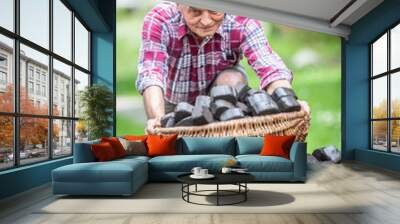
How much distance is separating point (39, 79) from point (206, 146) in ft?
9.53

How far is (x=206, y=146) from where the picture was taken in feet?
21.7

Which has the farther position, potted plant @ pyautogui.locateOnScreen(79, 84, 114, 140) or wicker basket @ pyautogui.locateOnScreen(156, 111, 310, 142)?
potted plant @ pyautogui.locateOnScreen(79, 84, 114, 140)

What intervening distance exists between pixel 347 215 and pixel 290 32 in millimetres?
5648

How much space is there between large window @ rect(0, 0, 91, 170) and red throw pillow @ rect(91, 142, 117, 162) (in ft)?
3.33

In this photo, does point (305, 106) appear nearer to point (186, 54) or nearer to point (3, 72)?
point (186, 54)

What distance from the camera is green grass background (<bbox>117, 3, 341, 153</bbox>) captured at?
861 cm

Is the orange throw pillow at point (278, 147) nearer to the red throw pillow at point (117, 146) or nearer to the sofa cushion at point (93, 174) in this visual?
the red throw pillow at point (117, 146)

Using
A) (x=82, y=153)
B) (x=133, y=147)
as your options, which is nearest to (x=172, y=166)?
(x=133, y=147)

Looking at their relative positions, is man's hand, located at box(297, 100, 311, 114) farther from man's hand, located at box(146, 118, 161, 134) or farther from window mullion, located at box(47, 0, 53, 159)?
window mullion, located at box(47, 0, 53, 159)

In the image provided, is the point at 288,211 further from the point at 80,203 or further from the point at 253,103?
the point at 253,103

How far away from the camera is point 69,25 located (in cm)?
738

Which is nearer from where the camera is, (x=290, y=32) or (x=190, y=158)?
(x=190, y=158)

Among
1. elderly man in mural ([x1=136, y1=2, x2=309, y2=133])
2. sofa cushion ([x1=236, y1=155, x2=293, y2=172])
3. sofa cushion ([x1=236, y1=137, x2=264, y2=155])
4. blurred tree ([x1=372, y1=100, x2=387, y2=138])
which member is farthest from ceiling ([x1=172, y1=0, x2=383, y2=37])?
sofa cushion ([x1=236, y1=155, x2=293, y2=172])

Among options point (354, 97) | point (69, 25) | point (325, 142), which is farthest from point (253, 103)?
point (69, 25)
